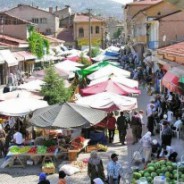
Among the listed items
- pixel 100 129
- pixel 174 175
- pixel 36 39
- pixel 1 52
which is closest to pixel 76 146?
pixel 100 129

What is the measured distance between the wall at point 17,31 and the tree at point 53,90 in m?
22.5

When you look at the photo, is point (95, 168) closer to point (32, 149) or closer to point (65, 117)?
point (65, 117)

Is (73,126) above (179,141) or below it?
above

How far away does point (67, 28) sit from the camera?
3189 inches

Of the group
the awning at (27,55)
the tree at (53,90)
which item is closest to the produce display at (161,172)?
the tree at (53,90)

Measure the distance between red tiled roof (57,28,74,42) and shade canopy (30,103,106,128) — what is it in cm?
6410

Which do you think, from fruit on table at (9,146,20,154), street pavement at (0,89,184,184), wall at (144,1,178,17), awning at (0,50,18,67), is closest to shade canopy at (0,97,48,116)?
fruit on table at (9,146,20,154)

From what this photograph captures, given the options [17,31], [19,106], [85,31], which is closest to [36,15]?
[85,31]

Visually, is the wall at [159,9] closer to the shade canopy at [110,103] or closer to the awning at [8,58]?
the awning at [8,58]

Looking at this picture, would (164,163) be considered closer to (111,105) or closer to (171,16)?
(111,105)

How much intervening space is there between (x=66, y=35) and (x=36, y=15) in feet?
26.3

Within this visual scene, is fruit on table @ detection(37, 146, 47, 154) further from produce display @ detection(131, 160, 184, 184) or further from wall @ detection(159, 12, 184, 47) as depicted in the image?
wall @ detection(159, 12, 184, 47)

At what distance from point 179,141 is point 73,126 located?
4212 mm

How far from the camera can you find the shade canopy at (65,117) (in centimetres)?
1402
